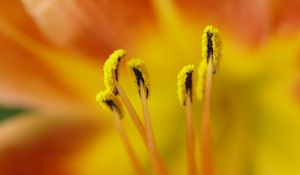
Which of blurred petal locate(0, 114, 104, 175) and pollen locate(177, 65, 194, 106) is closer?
pollen locate(177, 65, 194, 106)

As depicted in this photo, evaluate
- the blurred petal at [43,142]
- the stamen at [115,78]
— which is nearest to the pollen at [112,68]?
the stamen at [115,78]

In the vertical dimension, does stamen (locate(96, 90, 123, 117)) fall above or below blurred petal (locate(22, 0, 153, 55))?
below

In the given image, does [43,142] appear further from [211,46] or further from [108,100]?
[211,46]

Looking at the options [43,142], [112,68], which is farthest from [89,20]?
[43,142]

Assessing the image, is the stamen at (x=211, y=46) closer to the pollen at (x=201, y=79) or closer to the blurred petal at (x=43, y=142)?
the pollen at (x=201, y=79)

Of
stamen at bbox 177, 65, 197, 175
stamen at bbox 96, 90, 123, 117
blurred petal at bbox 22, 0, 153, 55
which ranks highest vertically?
blurred petal at bbox 22, 0, 153, 55

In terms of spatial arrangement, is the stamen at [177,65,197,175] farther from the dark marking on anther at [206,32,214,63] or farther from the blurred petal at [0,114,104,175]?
the blurred petal at [0,114,104,175]

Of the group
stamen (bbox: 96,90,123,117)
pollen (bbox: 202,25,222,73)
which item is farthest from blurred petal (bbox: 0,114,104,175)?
pollen (bbox: 202,25,222,73)
